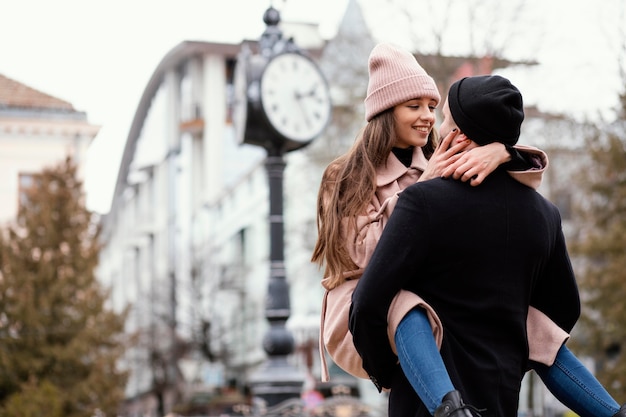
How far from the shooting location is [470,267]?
127 inches

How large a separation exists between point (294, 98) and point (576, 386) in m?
9.92

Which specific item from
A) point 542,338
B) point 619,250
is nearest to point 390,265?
point 542,338

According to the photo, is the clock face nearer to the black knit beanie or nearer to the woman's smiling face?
the woman's smiling face

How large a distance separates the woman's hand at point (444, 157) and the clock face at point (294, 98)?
9.66m

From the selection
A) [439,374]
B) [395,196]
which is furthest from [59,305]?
[439,374]

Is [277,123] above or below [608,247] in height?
above

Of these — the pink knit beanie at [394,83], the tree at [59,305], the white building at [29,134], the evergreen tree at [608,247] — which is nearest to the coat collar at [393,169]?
the pink knit beanie at [394,83]

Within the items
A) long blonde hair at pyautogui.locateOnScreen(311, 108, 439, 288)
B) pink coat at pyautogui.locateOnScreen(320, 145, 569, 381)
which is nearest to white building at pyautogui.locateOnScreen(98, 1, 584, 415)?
long blonde hair at pyautogui.locateOnScreen(311, 108, 439, 288)

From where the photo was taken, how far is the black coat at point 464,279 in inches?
125

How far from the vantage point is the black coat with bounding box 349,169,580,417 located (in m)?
3.17

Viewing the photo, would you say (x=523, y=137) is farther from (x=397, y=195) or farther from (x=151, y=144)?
(x=151, y=144)

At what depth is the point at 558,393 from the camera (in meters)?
3.51

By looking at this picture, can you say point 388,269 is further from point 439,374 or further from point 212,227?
point 212,227

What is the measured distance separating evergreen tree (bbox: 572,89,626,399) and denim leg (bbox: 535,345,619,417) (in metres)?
19.3
